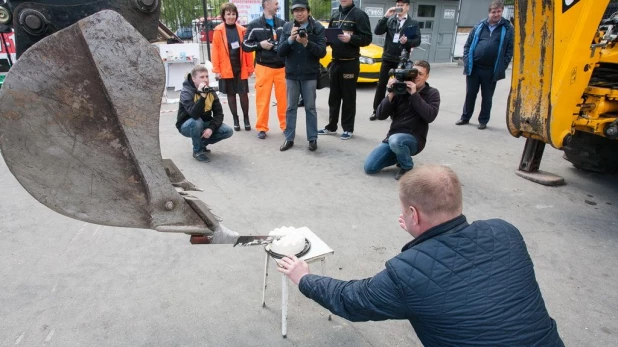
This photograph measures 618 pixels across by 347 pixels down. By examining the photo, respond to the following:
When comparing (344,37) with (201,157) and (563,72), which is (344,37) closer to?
(201,157)

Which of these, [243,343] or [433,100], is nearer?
[243,343]

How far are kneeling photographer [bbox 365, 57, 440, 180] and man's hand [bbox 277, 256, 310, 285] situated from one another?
2570mm

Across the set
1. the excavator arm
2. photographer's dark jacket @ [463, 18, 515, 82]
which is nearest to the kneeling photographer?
photographer's dark jacket @ [463, 18, 515, 82]

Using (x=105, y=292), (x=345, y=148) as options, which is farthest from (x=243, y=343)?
(x=345, y=148)

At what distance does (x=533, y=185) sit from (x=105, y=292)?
13.4 feet

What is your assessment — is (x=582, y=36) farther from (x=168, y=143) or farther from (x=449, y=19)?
(x=449, y=19)

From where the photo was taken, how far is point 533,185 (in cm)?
420

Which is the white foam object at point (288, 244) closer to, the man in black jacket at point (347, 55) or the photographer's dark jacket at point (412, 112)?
the photographer's dark jacket at point (412, 112)

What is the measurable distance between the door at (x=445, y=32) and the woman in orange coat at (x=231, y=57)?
9630 millimetres

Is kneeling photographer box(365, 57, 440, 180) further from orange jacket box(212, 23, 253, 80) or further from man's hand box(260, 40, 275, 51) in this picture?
orange jacket box(212, 23, 253, 80)

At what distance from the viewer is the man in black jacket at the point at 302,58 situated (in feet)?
15.2

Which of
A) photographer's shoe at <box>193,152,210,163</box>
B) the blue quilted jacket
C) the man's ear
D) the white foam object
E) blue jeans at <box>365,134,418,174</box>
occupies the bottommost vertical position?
photographer's shoe at <box>193,152,210,163</box>

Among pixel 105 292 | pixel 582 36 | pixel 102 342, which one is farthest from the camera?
pixel 582 36

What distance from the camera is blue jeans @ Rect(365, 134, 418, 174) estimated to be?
4195 millimetres
